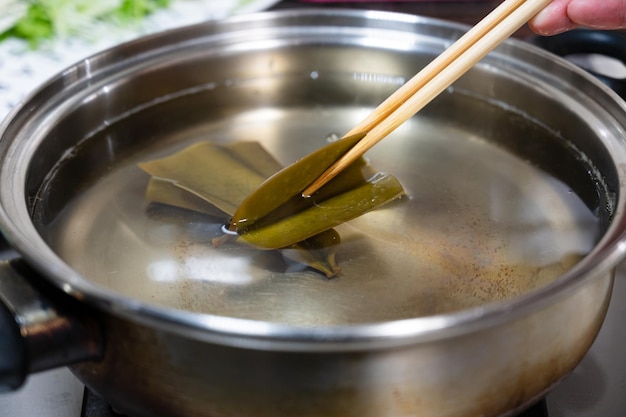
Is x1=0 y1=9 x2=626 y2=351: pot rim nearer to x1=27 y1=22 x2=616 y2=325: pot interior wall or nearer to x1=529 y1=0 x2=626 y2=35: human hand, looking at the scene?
x1=27 y1=22 x2=616 y2=325: pot interior wall

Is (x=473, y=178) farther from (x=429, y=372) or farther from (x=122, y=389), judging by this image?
(x=122, y=389)

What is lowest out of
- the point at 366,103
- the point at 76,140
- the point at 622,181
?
the point at 76,140

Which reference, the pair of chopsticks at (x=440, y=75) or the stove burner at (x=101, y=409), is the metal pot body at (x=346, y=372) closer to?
the stove burner at (x=101, y=409)

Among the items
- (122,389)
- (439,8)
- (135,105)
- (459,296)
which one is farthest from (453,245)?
(439,8)

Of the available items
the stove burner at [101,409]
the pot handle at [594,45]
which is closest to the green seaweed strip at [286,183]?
the stove burner at [101,409]

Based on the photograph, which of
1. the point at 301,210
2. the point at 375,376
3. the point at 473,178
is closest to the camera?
the point at 375,376

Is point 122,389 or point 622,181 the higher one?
point 622,181

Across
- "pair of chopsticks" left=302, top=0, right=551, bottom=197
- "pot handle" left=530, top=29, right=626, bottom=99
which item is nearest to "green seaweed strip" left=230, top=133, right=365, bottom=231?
"pair of chopsticks" left=302, top=0, right=551, bottom=197
